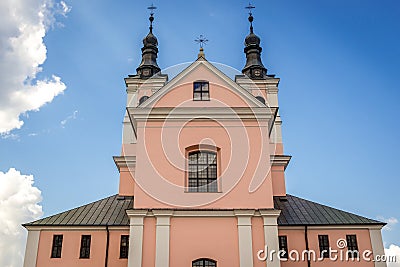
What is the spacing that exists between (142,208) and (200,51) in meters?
8.71

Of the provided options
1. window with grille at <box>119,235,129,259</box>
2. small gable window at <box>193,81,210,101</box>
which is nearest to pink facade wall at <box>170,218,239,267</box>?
window with grille at <box>119,235,129,259</box>

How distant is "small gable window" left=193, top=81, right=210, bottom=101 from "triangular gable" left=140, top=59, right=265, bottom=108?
63cm

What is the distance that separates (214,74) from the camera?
66.3 feet

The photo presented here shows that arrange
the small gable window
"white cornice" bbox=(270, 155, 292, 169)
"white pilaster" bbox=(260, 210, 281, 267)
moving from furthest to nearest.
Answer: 1. "white cornice" bbox=(270, 155, 292, 169)
2. the small gable window
3. "white pilaster" bbox=(260, 210, 281, 267)

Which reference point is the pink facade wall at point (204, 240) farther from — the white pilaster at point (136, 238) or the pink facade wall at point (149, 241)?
the white pilaster at point (136, 238)

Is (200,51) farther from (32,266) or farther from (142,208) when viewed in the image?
(32,266)

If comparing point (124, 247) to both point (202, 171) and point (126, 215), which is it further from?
point (202, 171)

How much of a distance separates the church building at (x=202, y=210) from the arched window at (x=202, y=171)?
0.04m

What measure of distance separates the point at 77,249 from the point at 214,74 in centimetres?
1058

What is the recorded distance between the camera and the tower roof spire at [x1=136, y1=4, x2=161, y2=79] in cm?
3166

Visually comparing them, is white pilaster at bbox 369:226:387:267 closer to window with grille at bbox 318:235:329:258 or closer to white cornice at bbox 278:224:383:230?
white cornice at bbox 278:224:383:230

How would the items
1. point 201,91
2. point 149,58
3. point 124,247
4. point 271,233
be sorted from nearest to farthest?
point 271,233 → point 201,91 → point 124,247 → point 149,58

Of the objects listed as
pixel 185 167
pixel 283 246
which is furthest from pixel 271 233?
pixel 185 167

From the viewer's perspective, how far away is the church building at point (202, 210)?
671 inches
